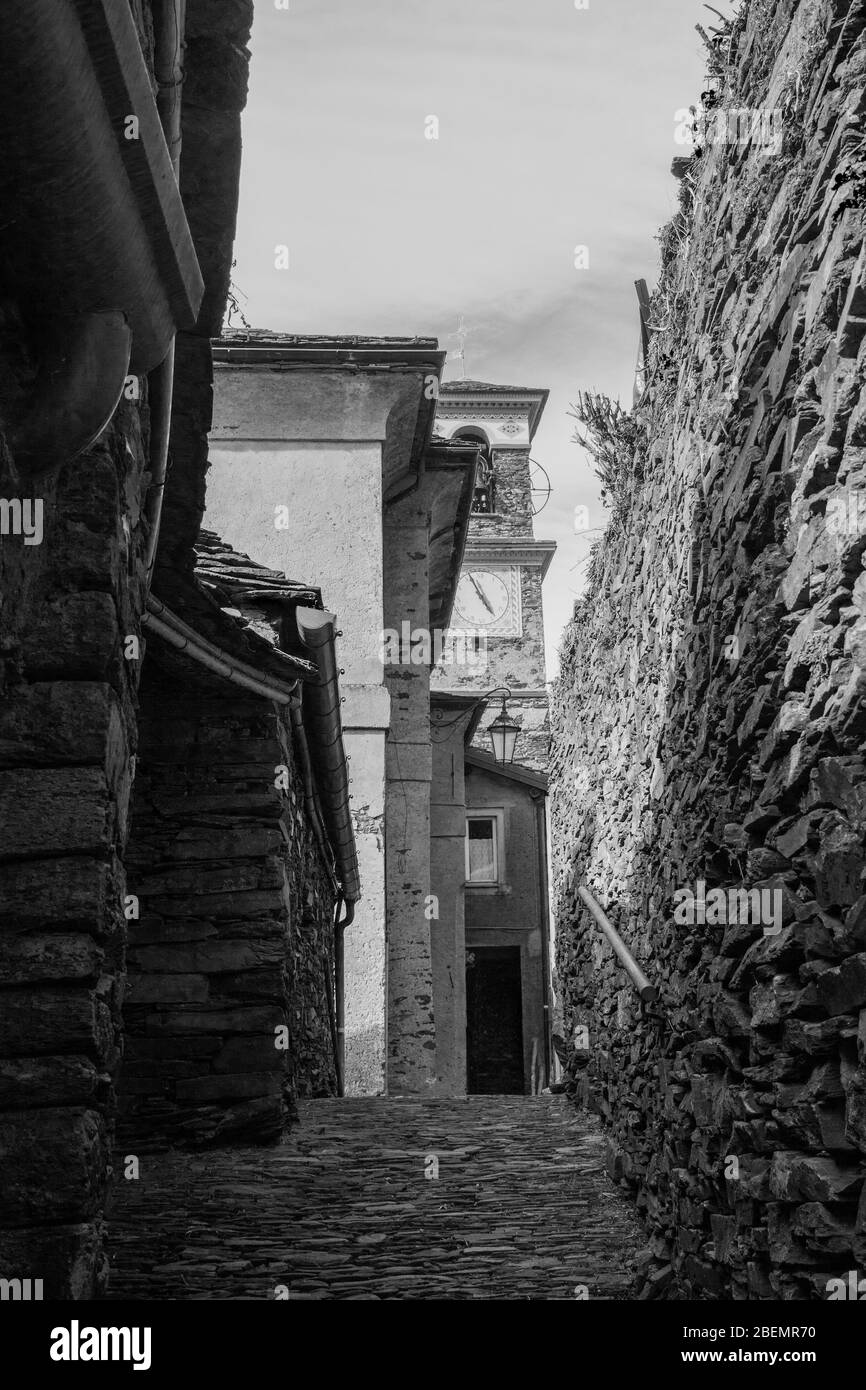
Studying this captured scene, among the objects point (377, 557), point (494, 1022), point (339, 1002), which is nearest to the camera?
point (339, 1002)

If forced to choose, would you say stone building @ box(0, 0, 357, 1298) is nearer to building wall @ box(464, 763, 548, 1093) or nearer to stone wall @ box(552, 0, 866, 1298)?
stone wall @ box(552, 0, 866, 1298)

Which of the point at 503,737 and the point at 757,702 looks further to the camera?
the point at 503,737

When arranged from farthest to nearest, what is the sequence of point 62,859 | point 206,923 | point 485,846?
point 485,846 → point 206,923 → point 62,859

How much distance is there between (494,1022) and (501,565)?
16.1m

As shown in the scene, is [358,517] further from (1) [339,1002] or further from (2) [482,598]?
(2) [482,598]

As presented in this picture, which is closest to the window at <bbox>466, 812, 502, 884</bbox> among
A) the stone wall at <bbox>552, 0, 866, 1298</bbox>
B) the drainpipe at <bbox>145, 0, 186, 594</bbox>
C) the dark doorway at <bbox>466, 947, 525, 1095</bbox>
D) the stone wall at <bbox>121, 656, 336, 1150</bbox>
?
the dark doorway at <bbox>466, 947, 525, 1095</bbox>

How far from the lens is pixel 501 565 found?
108 ft

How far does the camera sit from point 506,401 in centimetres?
3375

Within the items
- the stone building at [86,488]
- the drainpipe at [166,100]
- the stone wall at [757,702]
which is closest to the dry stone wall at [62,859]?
the stone building at [86,488]

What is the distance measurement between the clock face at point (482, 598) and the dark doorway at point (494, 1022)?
14125 mm

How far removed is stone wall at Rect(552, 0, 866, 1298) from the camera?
3.06m

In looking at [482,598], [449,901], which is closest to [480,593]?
[482,598]

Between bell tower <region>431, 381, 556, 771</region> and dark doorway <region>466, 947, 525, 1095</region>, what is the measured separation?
38.3 feet
